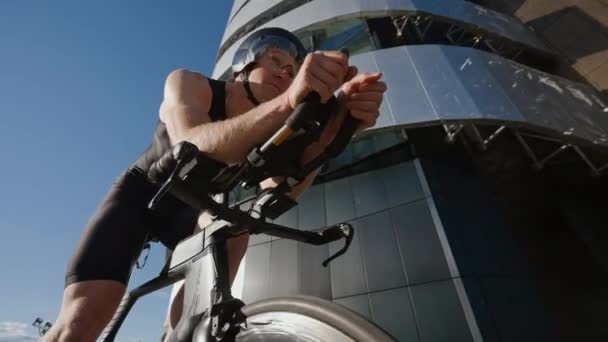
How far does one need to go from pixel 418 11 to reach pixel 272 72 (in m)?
10.4

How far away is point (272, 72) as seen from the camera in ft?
5.23

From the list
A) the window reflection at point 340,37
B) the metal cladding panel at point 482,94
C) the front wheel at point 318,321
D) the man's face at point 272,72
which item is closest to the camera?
the man's face at point 272,72

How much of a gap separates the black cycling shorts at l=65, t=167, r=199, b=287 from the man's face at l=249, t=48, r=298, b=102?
852 mm

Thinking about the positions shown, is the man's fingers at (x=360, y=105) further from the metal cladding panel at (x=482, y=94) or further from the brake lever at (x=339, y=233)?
the metal cladding panel at (x=482, y=94)

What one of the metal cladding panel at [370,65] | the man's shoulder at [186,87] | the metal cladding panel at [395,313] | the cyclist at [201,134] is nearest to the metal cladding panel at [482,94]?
the metal cladding panel at [370,65]

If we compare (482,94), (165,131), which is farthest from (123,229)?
(482,94)

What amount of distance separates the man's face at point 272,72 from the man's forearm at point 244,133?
59 centimetres

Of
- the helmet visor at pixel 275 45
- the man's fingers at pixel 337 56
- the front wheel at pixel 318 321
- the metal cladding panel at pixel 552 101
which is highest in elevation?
the metal cladding panel at pixel 552 101

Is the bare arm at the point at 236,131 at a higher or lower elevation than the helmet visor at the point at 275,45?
lower

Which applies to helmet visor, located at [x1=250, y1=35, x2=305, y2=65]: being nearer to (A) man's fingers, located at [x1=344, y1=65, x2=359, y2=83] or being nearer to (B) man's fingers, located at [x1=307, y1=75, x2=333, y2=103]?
(A) man's fingers, located at [x1=344, y1=65, x2=359, y2=83]

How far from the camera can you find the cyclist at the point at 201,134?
970mm

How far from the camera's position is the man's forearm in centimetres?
96

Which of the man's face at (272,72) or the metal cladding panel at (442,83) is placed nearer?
the man's face at (272,72)

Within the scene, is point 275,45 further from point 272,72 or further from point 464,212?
point 464,212
